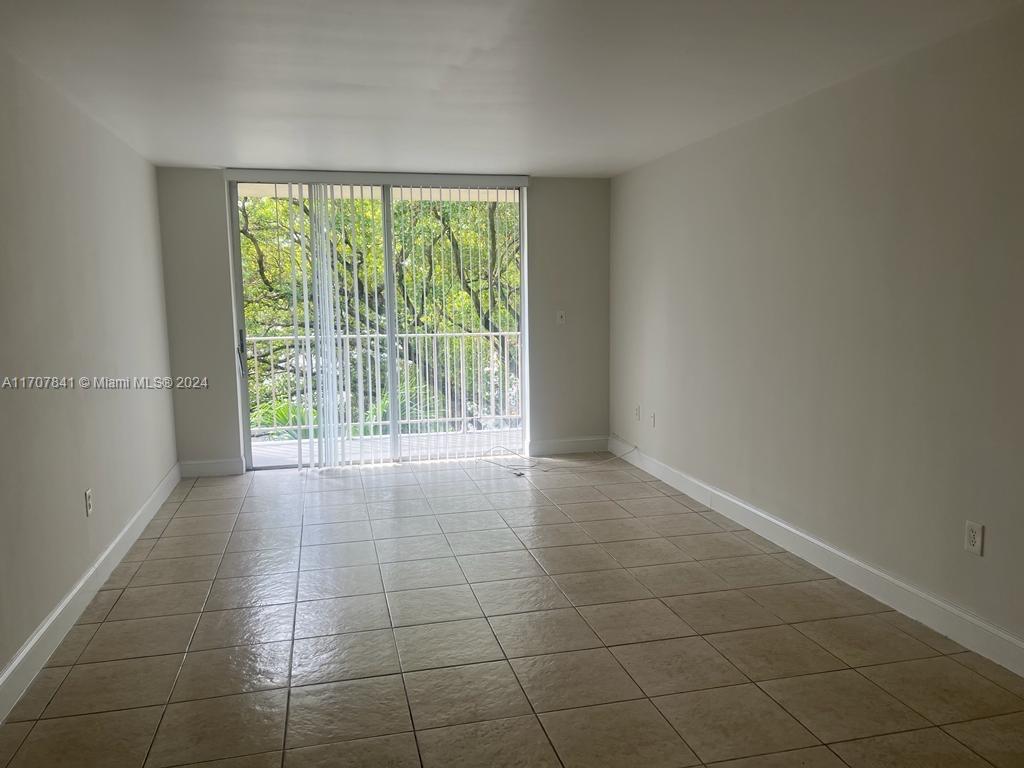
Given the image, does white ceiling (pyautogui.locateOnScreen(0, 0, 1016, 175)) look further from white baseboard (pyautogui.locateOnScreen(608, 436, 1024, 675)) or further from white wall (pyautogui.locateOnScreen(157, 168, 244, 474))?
white baseboard (pyautogui.locateOnScreen(608, 436, 1024, 675))

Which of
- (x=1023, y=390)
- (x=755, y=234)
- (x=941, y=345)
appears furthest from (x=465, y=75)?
(x=1023, y=390)

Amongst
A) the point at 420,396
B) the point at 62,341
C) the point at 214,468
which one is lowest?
the point at 214,468

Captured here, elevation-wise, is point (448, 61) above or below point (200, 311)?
above

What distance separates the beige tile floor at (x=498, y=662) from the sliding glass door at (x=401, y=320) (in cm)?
159

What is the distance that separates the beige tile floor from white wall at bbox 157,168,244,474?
122 centimetres

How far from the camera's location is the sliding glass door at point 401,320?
5.37 m

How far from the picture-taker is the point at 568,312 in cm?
584

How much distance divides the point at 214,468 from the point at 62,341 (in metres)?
2.45

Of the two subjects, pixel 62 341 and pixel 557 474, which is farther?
pixel 557 474

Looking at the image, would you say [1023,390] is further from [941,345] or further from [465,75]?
[465,75]

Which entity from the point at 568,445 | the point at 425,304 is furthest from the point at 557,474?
the point at 425,304

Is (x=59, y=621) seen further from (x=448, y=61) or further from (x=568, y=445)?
(x=568, y=445)

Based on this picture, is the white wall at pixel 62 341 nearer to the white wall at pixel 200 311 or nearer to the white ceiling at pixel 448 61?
the white ceiling at pixel 448 61

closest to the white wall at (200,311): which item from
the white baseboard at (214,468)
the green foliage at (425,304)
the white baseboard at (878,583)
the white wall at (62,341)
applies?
the white baseboard at (214,468)
